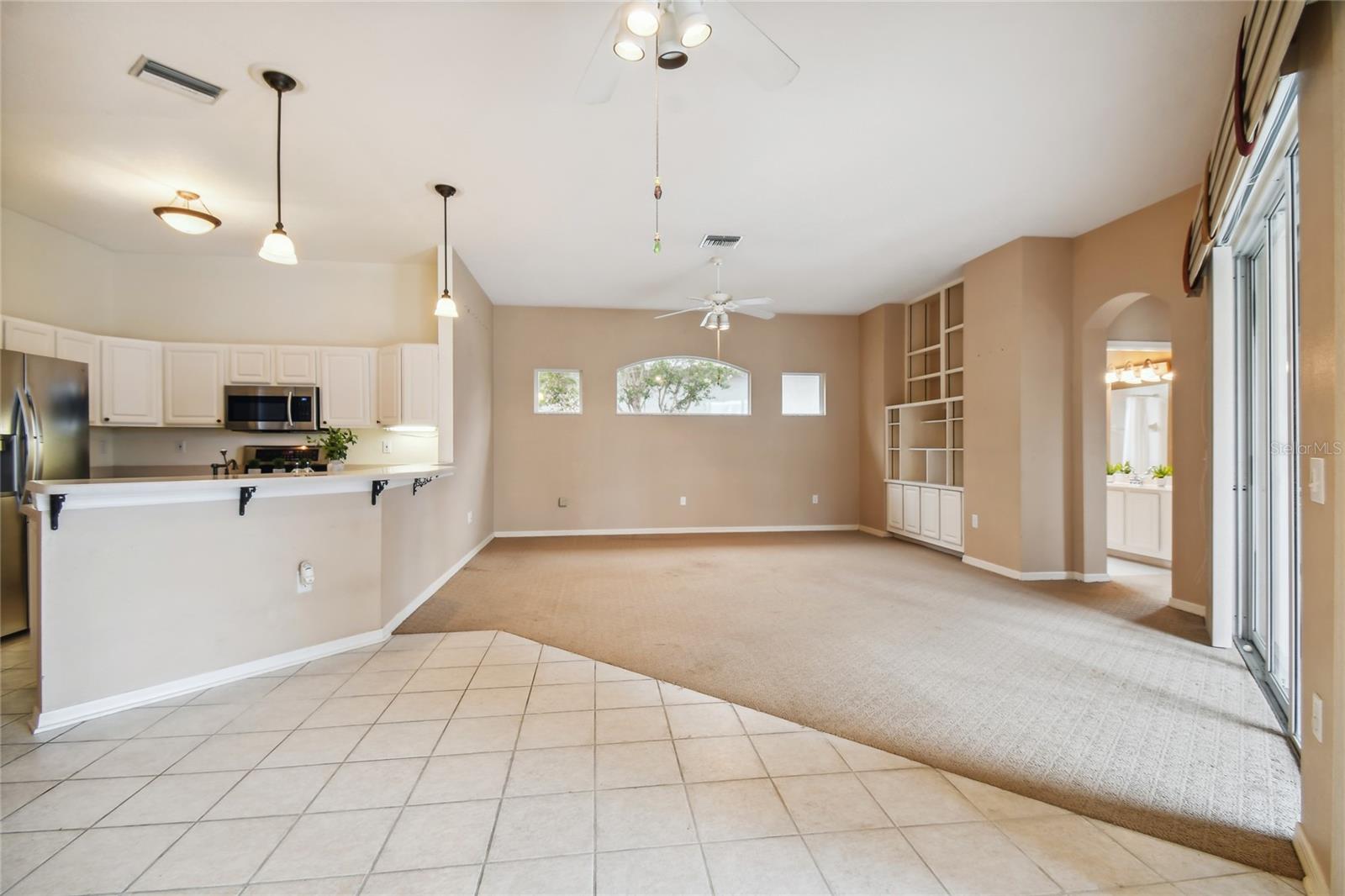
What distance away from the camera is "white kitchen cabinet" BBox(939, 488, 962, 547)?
5.73 m

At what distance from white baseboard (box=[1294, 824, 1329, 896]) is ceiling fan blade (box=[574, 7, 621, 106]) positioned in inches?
127

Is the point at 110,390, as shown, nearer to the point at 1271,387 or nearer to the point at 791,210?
the point at 791,210

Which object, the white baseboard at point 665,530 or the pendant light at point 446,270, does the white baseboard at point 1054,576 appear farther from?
the pendant light at point 446,270

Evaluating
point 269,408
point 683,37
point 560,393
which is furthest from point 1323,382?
point 560,393

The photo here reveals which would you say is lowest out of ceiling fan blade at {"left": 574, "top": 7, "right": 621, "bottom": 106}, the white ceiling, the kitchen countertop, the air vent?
the kitchen countertop

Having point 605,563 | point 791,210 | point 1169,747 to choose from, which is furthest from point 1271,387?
point 605,563

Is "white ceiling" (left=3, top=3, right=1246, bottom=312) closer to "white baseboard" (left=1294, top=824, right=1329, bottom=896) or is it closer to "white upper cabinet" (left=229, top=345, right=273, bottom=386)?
"white upper cabinet" (left=229, top=345, right=273, bottom=386)

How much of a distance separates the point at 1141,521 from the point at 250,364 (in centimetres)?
885

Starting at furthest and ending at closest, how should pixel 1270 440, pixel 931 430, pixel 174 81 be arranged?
1. pixel 931 430
2. pixel 1270 440
3. pixel 174 81

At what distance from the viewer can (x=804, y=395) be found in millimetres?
7699

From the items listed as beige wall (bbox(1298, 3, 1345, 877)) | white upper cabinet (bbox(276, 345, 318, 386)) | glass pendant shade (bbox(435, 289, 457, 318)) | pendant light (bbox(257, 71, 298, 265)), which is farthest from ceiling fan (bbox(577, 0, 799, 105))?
white upper cabinet (bbox(276, 345, 318, 386))

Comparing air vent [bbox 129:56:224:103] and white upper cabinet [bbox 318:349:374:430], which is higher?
air vent [bbox 129:56:224:103]

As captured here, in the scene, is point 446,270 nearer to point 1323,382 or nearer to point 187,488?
point 187,488

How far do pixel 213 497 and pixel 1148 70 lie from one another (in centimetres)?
515
